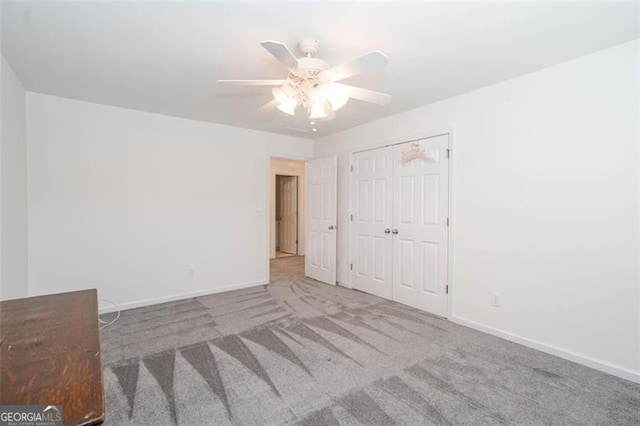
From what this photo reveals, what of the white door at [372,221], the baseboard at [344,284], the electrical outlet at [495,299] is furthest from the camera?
the baseboard at [344,284]

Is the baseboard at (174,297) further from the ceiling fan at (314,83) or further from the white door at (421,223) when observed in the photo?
the ceiling fan at (314,83)

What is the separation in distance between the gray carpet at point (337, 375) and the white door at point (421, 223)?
0.35 m

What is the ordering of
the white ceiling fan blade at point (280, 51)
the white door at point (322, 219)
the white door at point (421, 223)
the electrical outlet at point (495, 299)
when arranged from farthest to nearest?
1. the white door at point (322, 219)
2. the white door at point (421, 223)
3. the electrical outlet at point (495, 299)
4. the white ceiling fan blade at point (280, 51)

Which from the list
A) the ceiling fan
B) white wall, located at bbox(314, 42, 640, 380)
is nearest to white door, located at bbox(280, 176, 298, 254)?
white wall, located at bbox(314, 42, 640, 380)

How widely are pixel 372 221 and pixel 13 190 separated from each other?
3.77 metres

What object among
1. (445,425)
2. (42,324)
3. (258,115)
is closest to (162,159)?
(258,115)

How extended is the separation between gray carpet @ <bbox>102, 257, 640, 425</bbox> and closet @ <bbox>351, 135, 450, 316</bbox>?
18.9 inches

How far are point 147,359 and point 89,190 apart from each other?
213cm

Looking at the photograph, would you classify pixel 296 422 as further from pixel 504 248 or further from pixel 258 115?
pixel 258 115

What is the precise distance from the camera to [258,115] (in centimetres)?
370

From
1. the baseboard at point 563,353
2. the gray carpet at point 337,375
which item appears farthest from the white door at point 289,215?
the baseboard at point 563,353

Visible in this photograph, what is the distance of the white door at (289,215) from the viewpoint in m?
7.51

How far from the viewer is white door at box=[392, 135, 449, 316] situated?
3230 mm

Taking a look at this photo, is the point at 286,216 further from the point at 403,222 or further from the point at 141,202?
the point at 403,222
